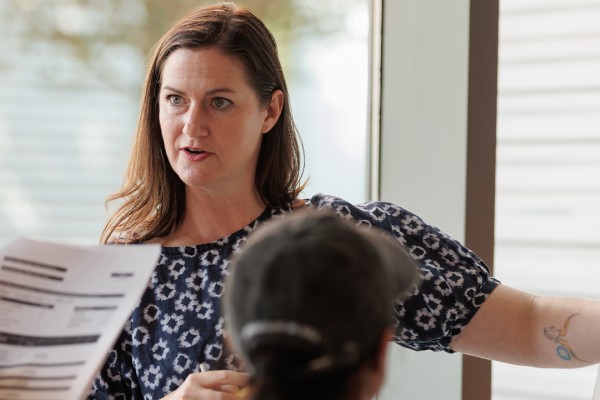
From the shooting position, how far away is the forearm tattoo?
172 centimetres

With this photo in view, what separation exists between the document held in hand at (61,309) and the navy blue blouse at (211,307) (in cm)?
57

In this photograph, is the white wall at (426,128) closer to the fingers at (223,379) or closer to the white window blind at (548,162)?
the white window blind at (548,162)

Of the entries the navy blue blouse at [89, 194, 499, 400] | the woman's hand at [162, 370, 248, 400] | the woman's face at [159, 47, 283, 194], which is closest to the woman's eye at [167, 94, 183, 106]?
the woman's face at [159, 47, 283, 194]

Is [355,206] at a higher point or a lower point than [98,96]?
lower

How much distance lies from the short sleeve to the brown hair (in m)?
0.19

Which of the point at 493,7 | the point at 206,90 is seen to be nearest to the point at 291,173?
the point at 206,90

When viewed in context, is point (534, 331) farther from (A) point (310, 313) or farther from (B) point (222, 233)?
(A) point (310, 313)

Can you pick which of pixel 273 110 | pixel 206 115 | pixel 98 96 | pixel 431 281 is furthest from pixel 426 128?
pixel 98 96

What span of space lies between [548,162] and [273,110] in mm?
859

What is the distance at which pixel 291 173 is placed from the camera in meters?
2.10

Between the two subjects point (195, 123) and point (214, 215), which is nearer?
point (195, 123)

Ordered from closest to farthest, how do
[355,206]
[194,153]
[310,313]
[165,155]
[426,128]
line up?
[310,313] → [194,153] → [355,206] → [165,155] → [426,128]

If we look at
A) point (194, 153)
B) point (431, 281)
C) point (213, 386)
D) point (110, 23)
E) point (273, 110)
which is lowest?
point (213, 386)

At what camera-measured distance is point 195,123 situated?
1.83 metres
